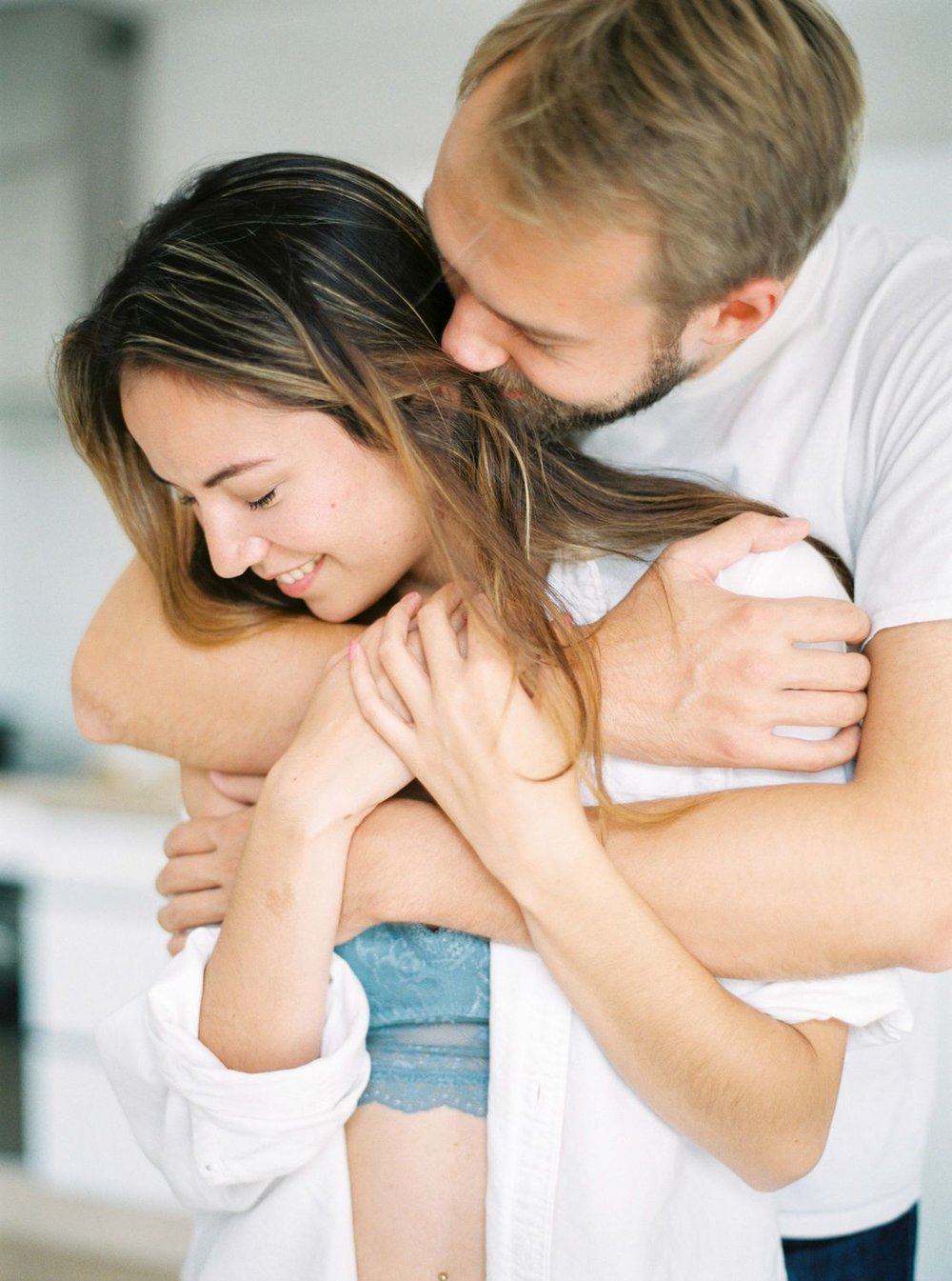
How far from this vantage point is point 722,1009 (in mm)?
938

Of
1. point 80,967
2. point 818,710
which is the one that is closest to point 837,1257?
point 818,710

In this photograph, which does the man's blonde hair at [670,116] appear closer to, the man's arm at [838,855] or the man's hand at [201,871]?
the man's arm at [838,855]

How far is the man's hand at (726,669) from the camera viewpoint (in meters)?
1.00

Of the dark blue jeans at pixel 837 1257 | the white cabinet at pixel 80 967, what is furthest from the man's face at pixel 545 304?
the white cabinet at pixel 80 967

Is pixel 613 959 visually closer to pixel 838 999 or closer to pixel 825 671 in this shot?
pixel 838 999

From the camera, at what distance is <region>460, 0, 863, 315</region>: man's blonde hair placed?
3.24 ft

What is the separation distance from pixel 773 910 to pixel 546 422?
1.75 feet

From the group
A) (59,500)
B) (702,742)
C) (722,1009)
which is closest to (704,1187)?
(722,1009)

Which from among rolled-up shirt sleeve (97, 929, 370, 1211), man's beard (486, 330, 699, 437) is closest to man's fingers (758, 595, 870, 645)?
Answer: man's beard (486, 330, 699, 437)

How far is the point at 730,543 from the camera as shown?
106 cm

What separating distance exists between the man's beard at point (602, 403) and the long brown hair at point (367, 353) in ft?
0.06

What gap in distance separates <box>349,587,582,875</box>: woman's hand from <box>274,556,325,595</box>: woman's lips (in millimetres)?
202

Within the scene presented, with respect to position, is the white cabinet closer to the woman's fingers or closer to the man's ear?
the woman's fingers

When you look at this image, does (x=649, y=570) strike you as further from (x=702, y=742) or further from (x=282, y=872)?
(x=282, y=872)
